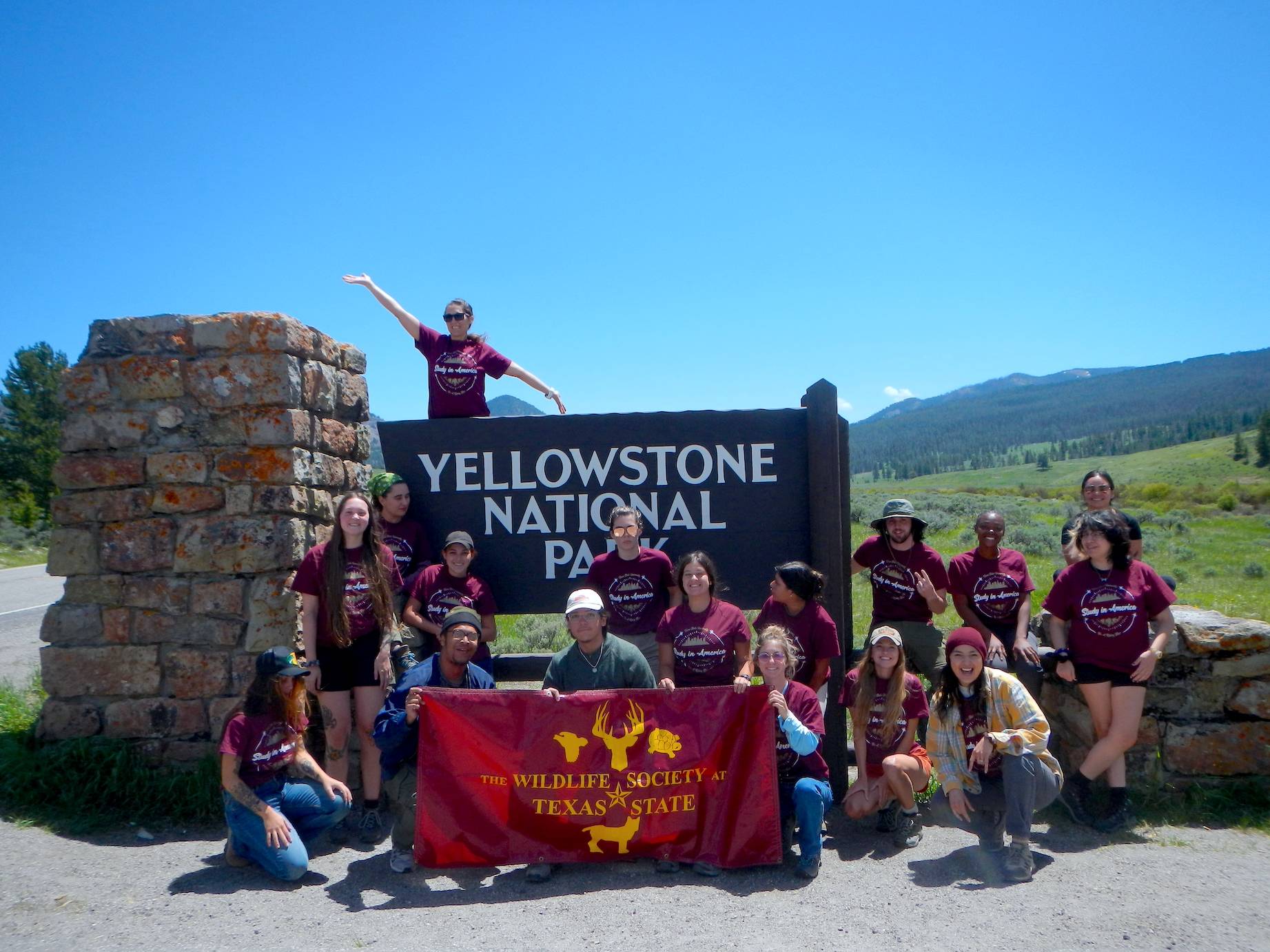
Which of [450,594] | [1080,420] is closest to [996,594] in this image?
[450,594]

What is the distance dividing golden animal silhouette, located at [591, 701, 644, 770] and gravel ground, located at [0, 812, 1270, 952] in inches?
21.6

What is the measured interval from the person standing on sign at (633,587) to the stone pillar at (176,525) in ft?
6.19

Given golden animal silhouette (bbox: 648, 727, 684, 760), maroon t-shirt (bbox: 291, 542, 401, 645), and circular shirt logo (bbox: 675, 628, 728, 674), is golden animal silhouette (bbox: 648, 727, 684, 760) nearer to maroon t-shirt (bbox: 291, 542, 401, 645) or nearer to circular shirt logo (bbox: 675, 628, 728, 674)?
circular shirt logo (bbox: 675, 628, 728, 674)

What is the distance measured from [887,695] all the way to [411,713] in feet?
8.34

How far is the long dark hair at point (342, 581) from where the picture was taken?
5.11m

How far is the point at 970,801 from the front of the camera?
468 cm

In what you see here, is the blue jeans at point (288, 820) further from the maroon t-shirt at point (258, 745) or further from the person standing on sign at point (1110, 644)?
the person standing on sign at point (1110, 644)

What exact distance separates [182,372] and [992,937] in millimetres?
5295

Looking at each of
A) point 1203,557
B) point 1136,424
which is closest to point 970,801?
point 1203,557

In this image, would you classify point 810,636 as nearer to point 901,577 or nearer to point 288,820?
point 901,577

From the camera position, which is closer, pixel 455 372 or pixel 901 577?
pixel 901 577

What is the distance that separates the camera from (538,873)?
4.48m

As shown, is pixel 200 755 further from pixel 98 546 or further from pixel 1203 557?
pixel 1203 557

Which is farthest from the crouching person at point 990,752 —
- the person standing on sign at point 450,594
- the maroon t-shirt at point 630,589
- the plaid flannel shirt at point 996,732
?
the person standing on sign at point 450,594
